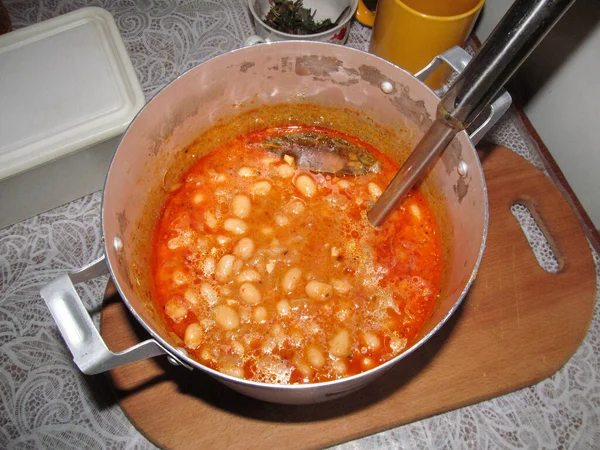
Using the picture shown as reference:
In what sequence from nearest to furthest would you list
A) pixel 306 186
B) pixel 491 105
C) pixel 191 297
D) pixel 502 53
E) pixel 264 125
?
pixel 502 53 < pixel 491 105 < pixel 191 297 < pixel 306 186 < pixel 264 125

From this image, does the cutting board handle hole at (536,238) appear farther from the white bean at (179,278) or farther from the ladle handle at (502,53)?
the white bean at (179,278)

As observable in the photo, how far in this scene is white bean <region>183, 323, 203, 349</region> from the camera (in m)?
0.93

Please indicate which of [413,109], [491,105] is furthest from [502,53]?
[413,109]

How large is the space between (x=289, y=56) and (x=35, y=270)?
728 millimetres

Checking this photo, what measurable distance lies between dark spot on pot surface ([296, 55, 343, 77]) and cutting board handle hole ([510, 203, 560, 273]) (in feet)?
1.80

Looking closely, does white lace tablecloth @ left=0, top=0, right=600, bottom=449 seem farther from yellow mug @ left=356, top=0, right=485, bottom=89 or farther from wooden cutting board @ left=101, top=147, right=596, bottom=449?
yellow mug @ left=356, top=0, right=485, bottom=89

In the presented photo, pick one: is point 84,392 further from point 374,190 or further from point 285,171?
point 374,190

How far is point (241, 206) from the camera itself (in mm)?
1051

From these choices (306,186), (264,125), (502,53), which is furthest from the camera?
(264,125)

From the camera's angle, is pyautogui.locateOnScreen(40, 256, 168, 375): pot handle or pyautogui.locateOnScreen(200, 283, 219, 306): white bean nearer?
pyautogui.locateOnScreen(40, 256, 168, 375): pot handle

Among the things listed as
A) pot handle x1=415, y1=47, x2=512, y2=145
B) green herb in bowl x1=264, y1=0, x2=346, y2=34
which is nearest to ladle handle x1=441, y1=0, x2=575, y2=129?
pot handle x1=415, y1=47, x2=512, y2=145

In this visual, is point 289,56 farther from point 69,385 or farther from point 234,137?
point 69,385

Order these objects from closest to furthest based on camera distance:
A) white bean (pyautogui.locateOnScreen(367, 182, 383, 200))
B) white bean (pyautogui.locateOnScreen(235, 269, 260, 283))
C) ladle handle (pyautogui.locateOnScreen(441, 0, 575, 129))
→ 1. ladle handle (pyautogui.locateOnScreen(441, 0, 575, 129))
2. white bean (pyautogui.locateOnScreen(235, 269, 260, 283))
3. white bean (pyautogui.locateOnScreen(367, 182, 383, 200))

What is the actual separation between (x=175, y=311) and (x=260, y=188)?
30 cm
